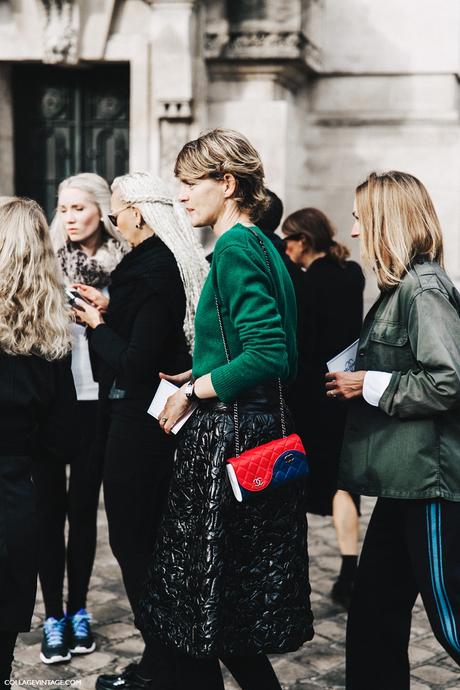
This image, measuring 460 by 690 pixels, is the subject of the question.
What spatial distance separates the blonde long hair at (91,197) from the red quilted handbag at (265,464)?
1.65 m

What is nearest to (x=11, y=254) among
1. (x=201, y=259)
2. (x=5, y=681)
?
(x=201, y=259)

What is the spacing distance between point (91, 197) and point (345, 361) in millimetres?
1652

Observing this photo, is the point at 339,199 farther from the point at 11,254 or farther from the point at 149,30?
the point at 11,254

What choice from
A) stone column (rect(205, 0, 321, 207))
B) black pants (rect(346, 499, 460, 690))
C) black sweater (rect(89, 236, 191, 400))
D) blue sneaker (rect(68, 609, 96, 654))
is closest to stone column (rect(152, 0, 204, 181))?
stone column (rect(205, 0, 321, 207))

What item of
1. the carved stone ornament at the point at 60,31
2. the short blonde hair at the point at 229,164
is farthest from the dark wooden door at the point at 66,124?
the short blonde hair at the point at 229,164

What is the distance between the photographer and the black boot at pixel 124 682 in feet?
12.7

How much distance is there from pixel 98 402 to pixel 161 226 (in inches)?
30.7

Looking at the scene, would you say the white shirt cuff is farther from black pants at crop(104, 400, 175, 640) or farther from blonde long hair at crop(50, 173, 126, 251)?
blonde long hair at crop(50, 173, 126, 251)

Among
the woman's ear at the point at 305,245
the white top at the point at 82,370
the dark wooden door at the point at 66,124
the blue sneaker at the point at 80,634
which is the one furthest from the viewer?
the dark wooden door at the point at 66,124

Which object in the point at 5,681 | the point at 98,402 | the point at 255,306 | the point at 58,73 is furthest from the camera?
the point at 58,73

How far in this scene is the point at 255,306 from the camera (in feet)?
9.43

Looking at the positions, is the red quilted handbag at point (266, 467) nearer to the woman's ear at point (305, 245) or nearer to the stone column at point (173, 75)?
the woman's ear at point (305, 245)

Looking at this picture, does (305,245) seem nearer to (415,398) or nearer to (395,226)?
(395,226)

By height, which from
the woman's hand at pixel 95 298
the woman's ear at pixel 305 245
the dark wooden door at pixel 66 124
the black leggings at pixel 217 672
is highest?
the dark wooden door at pixel 66 124
